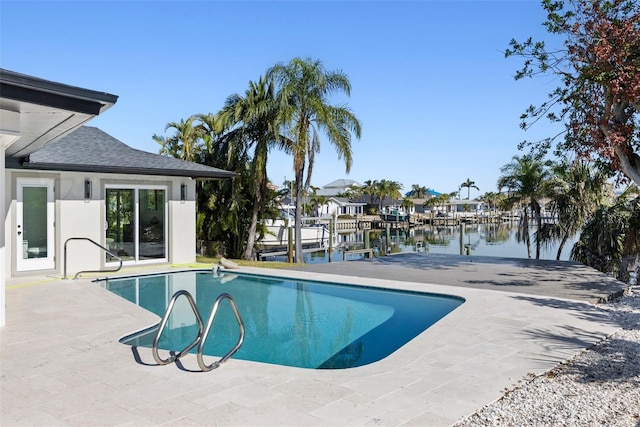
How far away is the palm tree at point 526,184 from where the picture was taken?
70.3 ft

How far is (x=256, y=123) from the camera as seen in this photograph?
1986 centimetres

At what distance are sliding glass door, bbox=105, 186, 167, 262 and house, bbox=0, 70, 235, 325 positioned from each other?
28 mm

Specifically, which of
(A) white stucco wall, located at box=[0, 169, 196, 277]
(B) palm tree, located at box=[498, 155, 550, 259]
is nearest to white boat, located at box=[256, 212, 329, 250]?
(B) palm tree, located at box=[498, 155, 550, 259]

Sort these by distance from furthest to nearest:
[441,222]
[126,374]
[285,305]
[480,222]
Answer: [480,222] → [441,222] → [285,305] → [126,374]

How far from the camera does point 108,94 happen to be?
5.56 metres

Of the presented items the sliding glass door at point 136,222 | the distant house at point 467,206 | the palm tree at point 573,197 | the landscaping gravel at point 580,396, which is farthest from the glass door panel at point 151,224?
the distant house at point 467,206

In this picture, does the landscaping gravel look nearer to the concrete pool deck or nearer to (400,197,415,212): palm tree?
the concrete pool deck

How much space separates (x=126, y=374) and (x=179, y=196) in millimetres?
10380

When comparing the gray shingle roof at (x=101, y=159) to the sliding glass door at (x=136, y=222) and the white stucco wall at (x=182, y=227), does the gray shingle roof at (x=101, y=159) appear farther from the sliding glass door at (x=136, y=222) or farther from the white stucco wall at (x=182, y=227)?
the sliding glass door at (x=136, y=222)

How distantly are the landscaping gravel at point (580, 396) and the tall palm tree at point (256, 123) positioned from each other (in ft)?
47.8

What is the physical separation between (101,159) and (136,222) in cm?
208

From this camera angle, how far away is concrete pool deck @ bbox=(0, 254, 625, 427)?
153 inches

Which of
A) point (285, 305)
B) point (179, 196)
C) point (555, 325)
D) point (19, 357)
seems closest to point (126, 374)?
point (19, 357)

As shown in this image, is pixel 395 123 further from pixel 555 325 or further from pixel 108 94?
pixel 108 94
